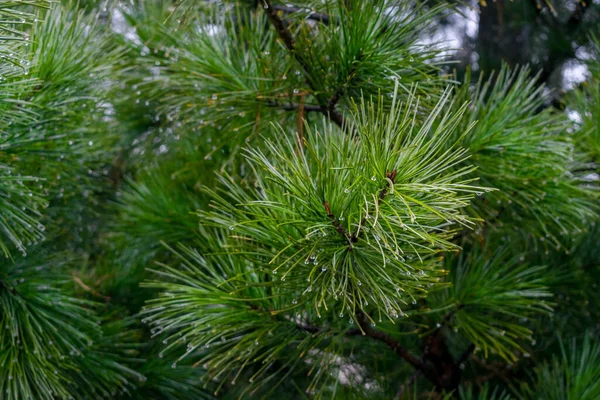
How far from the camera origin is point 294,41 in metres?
0.74

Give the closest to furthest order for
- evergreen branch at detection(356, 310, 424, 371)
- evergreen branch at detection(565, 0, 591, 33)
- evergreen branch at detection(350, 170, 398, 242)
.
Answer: evergreen branch at detection(350, 170, 398, 242) → evergreen branch at detection(356, 310, 424, 371) → evergreen branch at detection(565, 0, 591, 33)

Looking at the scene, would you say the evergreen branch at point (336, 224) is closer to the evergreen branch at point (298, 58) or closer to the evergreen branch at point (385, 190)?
the evergreen branch at point (385, 190)

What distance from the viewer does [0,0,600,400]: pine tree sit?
0.57 meters

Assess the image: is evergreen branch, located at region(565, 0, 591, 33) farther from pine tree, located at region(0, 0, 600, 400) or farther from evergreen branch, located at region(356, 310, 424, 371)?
evergreen branch, located at region(356, 310, 424, 371)

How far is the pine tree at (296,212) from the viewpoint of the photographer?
0.57 metres

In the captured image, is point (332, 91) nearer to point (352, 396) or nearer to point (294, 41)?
point (294, 41)

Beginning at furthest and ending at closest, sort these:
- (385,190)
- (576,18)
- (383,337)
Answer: (576,18) < (383,337) < (385,190)

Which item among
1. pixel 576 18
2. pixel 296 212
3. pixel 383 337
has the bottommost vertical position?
pixel 383 337

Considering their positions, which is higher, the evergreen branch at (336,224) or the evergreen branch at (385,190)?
the evergreen branch at (385,190)

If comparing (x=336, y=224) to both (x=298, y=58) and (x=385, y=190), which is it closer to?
(x=385, y=190)

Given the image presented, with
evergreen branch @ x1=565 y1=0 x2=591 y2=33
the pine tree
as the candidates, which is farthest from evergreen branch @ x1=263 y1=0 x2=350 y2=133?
evergreen branch @ x1=565 y1=0 x2=591 y2=33

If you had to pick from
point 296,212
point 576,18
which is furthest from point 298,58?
point 576,18

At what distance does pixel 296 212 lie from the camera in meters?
0.55

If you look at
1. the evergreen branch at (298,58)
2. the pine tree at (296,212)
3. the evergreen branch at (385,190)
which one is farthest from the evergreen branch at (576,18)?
the evergreen branch at (385,190)
